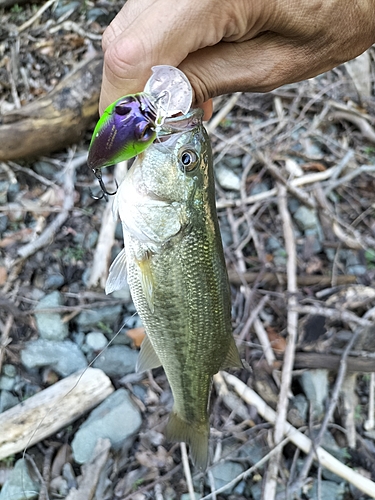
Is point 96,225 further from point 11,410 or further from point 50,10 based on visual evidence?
point 50,10

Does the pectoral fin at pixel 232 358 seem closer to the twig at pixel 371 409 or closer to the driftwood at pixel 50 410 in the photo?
the driftwood at pixel 50 410

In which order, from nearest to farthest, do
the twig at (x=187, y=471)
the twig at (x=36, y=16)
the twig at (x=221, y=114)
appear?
the twig at (x=187, y=471) → the twig at (x=221, y=114) → the twig at (x=36, y=16)

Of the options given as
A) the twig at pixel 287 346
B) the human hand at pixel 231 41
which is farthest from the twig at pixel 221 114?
the human hand at pixel 231 41

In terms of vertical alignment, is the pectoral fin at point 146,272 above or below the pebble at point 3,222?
above

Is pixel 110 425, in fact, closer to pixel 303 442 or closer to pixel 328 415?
pixel 303 442

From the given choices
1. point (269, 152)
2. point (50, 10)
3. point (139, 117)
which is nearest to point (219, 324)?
point (139, 117)

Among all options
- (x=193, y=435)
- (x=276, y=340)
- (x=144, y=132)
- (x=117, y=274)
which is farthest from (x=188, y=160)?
(x=276, y=340)

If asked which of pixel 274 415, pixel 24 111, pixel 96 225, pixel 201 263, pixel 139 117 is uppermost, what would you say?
pixel 139 117
